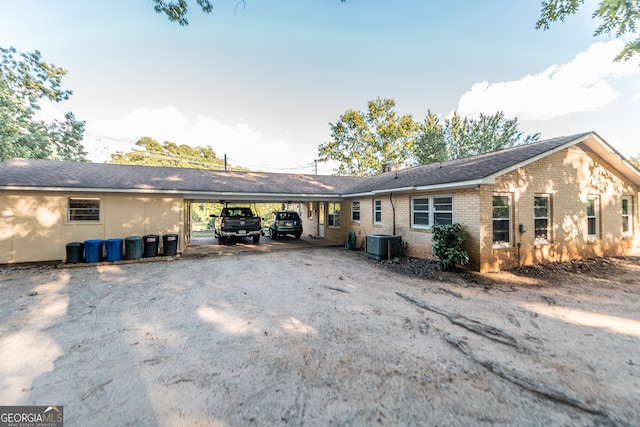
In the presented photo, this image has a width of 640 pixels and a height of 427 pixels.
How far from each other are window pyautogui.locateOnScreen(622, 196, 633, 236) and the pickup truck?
58.9 ft

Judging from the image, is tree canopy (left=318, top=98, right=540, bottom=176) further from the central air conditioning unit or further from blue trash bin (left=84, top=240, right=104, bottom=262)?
blue trash bin (left=84, top=240, right=104, bottom=262)

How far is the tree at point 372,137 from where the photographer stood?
3008cm

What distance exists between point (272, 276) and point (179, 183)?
7.11 m

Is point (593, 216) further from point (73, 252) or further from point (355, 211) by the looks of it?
point (73, 252)

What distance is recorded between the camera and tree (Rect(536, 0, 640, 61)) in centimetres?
532

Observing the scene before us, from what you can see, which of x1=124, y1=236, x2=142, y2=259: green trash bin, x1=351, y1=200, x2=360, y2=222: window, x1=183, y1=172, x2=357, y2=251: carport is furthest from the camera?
x1=351, y1=200, x2=360, y2=222: window

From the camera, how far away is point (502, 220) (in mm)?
8227

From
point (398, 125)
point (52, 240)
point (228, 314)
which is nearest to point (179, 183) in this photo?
point (52, 240)

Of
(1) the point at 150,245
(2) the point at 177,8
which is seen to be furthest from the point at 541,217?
(1) the point at 150,245

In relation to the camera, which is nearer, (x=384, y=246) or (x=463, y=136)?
(x=384, y=246)

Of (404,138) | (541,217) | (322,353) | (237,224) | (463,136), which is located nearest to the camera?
(322,353)

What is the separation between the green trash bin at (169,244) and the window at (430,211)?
32.9 feet

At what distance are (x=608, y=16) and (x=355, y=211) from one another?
10.9 meters

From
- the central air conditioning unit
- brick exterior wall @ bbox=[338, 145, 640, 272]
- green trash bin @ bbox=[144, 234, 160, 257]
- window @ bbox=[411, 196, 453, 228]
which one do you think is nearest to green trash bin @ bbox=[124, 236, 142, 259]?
green trash bin @ bbox=[144, 234, 160, 257]
